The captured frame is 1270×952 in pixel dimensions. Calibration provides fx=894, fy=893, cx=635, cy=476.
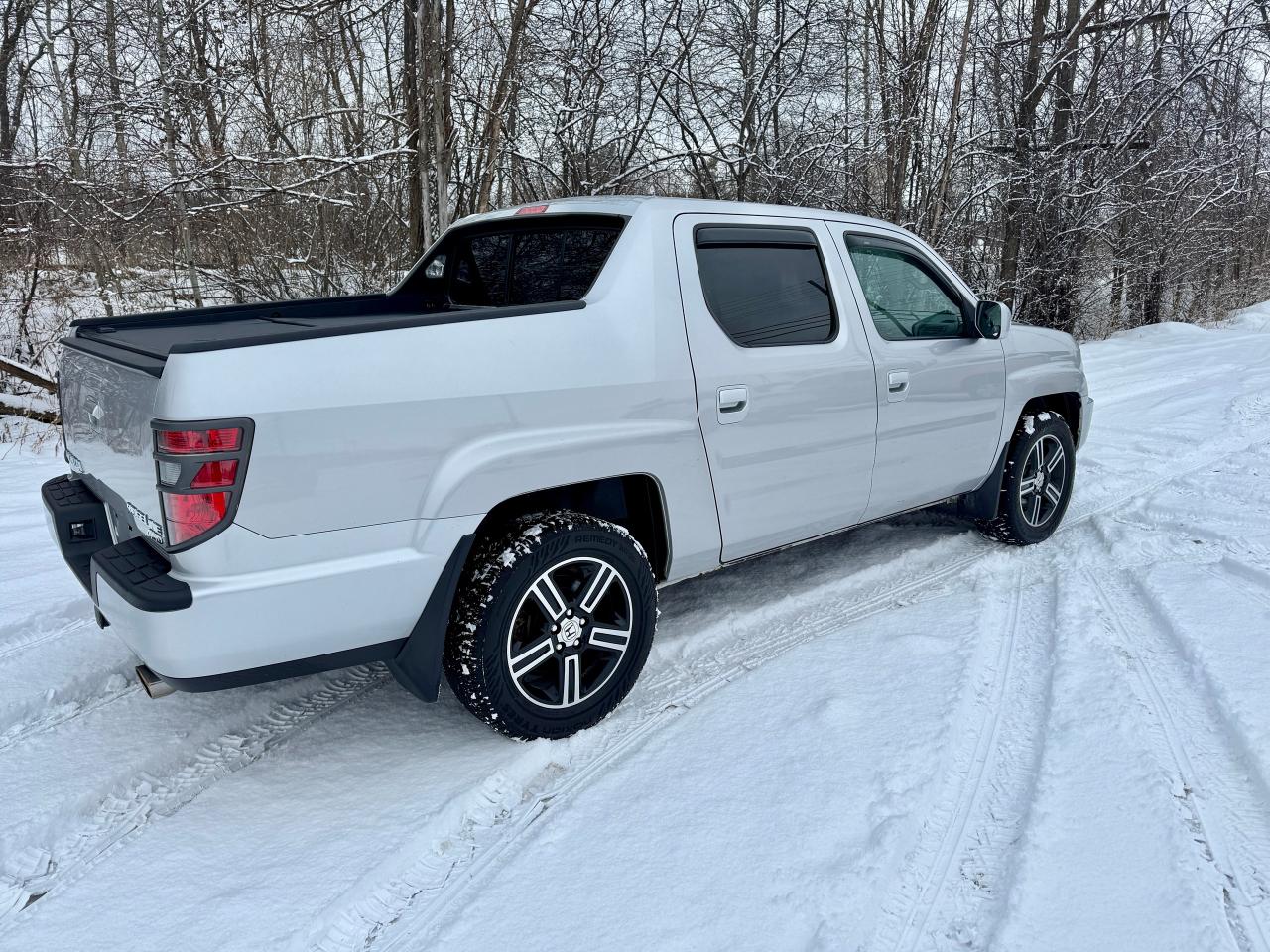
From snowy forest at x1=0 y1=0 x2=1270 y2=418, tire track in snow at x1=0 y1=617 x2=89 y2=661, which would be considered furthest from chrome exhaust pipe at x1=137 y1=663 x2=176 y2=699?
snowy forest at x1=0 y1=0 x2=1270 y2=418

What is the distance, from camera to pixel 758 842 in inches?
95.7

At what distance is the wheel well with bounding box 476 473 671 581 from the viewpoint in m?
3.15

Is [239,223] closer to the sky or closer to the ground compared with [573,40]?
closer to the ground

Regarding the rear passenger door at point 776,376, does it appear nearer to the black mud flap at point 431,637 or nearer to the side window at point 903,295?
the side window at point 903,295

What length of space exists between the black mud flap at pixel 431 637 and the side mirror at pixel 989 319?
9.59 feet

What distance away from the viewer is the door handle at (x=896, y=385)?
393 cm

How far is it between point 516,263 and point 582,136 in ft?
25.0

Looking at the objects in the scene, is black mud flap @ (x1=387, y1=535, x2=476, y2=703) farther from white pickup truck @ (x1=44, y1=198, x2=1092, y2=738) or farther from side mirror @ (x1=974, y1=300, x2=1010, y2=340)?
side mirror @ (x1=974, y1=300, x2=1010, y2=340)

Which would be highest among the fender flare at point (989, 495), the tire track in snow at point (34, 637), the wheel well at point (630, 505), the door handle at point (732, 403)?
the door handle at point (732, 403)

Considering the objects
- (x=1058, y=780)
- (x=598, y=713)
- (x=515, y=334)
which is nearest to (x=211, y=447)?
(x=515, y=334)

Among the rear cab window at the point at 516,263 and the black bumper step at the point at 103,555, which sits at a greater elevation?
the rear cab window at the point at 516,263

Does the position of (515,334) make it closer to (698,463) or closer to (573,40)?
(698,463)

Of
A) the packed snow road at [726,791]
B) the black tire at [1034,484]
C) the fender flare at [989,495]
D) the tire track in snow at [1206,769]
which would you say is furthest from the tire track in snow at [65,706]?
the black tire at [1034,484]

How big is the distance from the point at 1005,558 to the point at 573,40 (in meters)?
8.30
